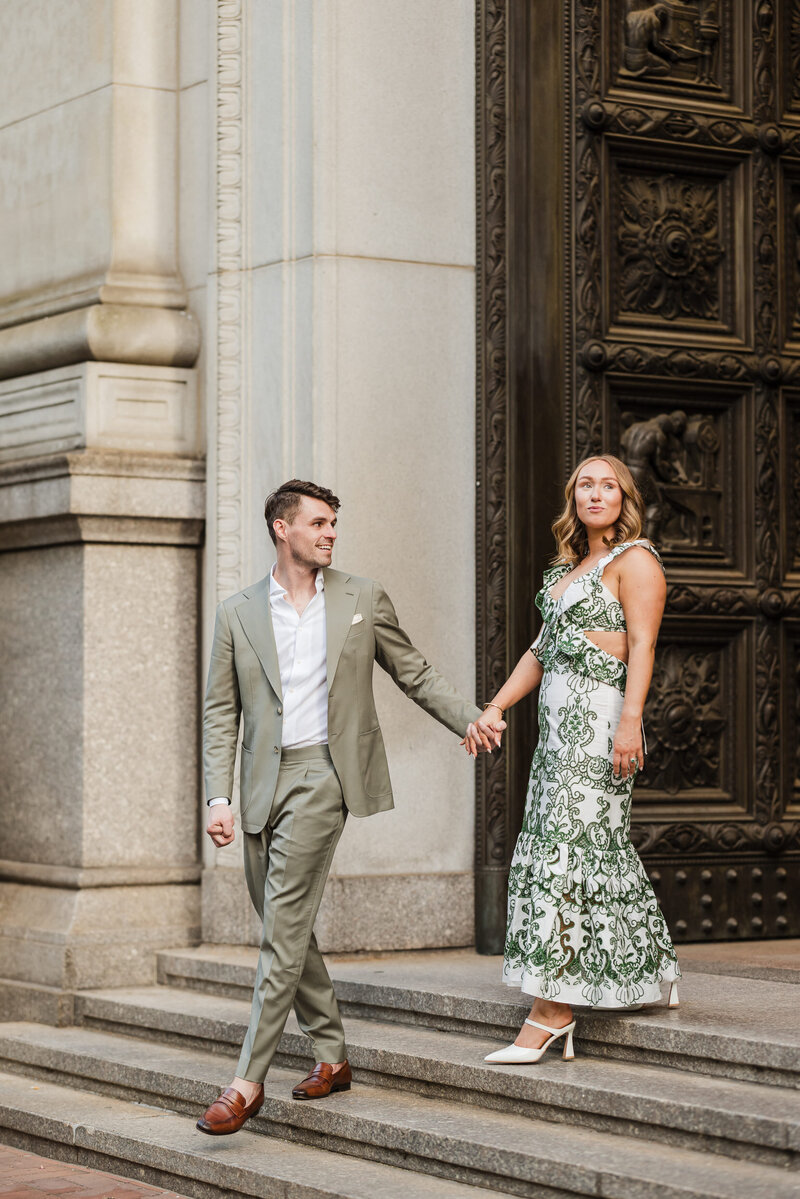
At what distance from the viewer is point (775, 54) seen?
31.4 ft

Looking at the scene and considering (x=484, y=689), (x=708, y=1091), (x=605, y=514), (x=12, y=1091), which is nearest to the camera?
(x=708, y=1091)

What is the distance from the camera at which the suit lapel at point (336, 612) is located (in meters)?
6.97

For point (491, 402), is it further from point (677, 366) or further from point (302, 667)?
point (302, 667)

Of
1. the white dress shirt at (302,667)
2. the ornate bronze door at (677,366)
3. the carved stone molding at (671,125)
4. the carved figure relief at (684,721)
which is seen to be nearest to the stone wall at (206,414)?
the ornate bronze door at (677,366)

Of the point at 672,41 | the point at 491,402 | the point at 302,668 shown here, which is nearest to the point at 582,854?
the point at 302,668

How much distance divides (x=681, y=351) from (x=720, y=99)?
1.25 meters

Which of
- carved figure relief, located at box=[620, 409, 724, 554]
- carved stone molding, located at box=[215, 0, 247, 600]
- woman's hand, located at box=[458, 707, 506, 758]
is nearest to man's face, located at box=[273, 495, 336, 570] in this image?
woman's hand, located at box=[458, 707, 506, 758]

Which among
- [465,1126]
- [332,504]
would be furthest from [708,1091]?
[332,504]

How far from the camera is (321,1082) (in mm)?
7016

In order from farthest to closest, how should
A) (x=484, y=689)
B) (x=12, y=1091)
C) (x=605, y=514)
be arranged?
(x=484, y=689)
(x=12, y=1091)
(x=605, y=514)

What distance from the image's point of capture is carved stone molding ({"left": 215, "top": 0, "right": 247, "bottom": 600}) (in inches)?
369

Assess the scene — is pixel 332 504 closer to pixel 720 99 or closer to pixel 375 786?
pixel 375 786

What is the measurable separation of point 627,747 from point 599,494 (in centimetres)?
89

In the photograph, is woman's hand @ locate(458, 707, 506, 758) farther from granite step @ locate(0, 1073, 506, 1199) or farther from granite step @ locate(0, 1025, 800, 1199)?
granite step @ locate(0, 1073, 506, 1199)
